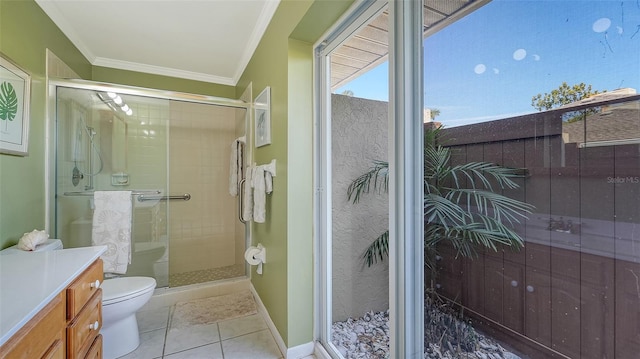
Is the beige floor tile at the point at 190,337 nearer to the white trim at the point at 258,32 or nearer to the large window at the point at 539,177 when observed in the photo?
the large window at the point at 539,177

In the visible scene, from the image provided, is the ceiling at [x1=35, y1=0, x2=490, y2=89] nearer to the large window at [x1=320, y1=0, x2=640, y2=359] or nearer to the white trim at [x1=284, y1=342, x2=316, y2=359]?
the large window at [x1=320, y1=0, x2=640, y2=359]

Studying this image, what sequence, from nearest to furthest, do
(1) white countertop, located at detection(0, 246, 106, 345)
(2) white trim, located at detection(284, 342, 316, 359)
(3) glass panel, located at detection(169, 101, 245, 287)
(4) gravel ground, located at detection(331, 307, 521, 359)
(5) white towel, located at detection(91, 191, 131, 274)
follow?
(1) white countertop, located at detection(0, 246, 106, 345) → (4) gravel ground, located at detection(331, 307, 521, 359) → (2) white trim, located at detection(284, 342, 316, 359) → (5) white towel, located at detection(91, 191, 131, 274) → (3) glass panel, located at detection(169, 101, 245, 287)

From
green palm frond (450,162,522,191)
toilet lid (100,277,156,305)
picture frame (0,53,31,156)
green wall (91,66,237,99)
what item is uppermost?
green wall (91,66,237,99)

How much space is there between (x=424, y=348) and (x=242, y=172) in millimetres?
2342

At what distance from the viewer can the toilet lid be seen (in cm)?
160

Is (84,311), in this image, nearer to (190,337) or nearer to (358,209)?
(190,337)

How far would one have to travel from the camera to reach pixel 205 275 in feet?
9.37

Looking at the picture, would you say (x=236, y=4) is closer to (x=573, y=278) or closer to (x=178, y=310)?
(x=573, y=278)

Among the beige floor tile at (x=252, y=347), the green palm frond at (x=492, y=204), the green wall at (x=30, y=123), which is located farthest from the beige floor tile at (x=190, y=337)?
the green palm frond at (x=492, y=204)

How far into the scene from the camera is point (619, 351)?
527 mm

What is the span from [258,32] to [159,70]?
1465mm

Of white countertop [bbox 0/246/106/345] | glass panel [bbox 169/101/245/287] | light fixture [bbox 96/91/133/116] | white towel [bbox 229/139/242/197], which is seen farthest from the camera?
glass panel [bbox 169/101/245/287]

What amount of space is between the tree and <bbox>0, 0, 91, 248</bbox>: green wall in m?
2.37

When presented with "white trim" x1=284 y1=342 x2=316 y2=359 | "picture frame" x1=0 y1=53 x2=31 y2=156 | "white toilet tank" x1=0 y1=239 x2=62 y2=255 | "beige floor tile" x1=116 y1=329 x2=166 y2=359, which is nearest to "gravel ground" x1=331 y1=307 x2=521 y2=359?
"white trim" x1=284 y1=342 x2=316 y2=359
